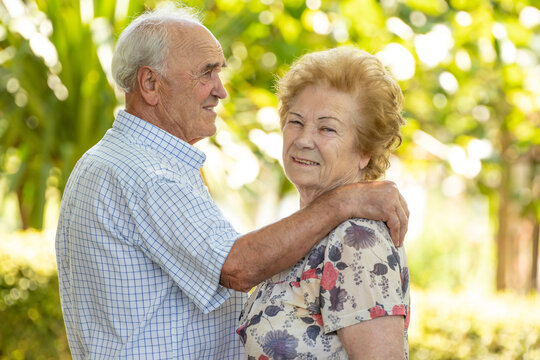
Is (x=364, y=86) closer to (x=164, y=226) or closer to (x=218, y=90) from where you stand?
(x=218, y=90)

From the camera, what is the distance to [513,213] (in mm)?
6809

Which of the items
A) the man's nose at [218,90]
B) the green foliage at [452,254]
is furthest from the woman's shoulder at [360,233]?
the green foliage at [452,254]

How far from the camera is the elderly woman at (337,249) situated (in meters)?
1.64

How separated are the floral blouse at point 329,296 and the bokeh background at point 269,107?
1898 mm

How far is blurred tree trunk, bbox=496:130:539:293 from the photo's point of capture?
6422 mm

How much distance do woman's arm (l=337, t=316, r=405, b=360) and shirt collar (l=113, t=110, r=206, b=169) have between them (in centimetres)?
64

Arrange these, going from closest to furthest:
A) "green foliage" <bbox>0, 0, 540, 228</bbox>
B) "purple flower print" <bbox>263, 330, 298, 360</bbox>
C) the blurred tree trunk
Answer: "purple flower print" <bbox>263, 330, 298, 360</bbox>
"green foliage" <bbox>0, 0, 540, 228</bbox>
the blurred tree trunk

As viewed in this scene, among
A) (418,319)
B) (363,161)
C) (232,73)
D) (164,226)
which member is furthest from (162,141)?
(232,73)

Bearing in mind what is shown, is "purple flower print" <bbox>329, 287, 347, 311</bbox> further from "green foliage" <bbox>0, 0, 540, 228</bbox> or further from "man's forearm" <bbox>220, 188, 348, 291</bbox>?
"green foliage" <bbox>0, 0, 540, 228</bbox>

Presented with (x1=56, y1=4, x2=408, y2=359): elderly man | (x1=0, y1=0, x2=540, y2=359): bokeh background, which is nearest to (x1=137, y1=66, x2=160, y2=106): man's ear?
(x1=56, y1=4, x2=408, y2=359): elderly man

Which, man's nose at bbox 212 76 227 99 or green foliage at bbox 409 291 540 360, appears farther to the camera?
green foliage at bbox 409 291 540 360

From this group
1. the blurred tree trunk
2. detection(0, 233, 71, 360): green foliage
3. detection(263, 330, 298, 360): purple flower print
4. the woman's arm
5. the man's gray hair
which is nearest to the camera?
the woman's arm

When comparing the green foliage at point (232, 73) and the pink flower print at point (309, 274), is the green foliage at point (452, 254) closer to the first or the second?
the green foliage at point (232, 73)

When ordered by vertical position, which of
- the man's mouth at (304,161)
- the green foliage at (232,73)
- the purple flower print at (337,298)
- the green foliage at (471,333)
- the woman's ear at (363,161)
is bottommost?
the green foliage at (471,333)
